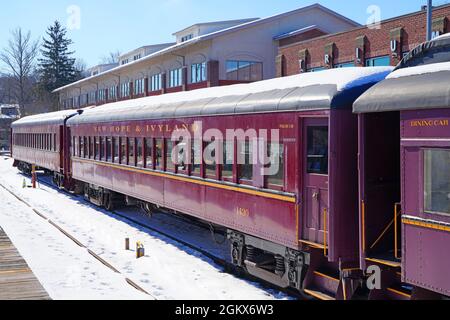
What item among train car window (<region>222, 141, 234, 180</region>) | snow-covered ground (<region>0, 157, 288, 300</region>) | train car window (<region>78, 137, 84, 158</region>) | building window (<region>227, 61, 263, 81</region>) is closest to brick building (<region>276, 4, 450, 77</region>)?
building window (<region>227, 61, 263, 81</region>)

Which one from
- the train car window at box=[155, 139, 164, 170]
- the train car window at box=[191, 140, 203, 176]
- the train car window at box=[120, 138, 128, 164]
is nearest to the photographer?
the train car window at box=[191, 140, 203, 176]

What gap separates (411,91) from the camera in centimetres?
641

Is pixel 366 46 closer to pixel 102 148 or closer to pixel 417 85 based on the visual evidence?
pixel 102 148

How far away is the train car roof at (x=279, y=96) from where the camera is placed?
774cm

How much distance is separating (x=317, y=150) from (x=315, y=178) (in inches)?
16.5

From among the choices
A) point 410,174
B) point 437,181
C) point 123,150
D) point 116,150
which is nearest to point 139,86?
point 116,150

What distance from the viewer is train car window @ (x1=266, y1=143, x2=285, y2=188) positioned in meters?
8.78

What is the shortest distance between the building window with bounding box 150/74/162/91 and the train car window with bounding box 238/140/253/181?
133 ft

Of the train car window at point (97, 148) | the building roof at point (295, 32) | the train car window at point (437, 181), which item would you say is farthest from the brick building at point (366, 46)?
the train car window at point (437, 181)

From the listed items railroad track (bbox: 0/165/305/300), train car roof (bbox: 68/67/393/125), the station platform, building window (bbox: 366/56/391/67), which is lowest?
railroad track (bbox: 0/165/305/300)

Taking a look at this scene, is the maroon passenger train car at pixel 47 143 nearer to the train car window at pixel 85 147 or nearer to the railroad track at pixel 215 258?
the train car window at pixel 85 147

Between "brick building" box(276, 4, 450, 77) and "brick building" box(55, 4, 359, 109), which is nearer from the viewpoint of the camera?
"brick building" box(276, 4, 450, 77)

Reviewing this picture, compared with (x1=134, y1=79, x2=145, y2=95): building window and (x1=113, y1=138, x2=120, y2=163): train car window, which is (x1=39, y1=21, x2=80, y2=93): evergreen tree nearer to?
(x1=134, y1=79, x2=145, y2=95): building window

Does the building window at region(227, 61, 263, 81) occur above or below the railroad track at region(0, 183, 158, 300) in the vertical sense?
above
